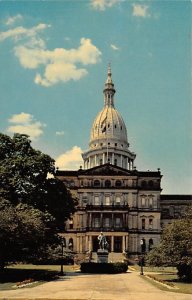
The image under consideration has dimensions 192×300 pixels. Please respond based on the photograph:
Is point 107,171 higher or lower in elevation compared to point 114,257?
higher

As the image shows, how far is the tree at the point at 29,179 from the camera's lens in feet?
165

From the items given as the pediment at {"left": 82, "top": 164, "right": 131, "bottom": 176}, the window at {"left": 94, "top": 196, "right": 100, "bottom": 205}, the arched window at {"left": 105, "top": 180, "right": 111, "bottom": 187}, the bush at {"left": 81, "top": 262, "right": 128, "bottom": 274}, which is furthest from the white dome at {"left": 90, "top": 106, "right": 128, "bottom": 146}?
the bush at {"left": 81, "top": 262, "right": 128, "bottom": 274}

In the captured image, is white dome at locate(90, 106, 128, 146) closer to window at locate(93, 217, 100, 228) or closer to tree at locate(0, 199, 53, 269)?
window at locate(93, 217, 100, 228)

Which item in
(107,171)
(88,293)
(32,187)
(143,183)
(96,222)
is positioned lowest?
(88,293)

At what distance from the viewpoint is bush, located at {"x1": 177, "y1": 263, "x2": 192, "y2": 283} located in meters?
38.2

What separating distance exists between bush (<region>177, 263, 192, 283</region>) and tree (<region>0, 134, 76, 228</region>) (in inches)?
628

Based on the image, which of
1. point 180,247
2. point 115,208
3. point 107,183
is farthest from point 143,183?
point 180,247

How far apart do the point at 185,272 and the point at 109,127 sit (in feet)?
281

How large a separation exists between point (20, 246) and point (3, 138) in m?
13.9

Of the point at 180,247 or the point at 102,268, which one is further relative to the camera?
the point at 102,268

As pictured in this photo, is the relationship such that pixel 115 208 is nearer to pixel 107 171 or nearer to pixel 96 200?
pixel 96 200

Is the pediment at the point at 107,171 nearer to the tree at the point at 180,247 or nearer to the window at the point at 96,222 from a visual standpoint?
the window at the point at 96,222

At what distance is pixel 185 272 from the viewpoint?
39.2m

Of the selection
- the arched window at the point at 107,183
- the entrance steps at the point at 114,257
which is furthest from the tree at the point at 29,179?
the arched window at the point at 107,183
